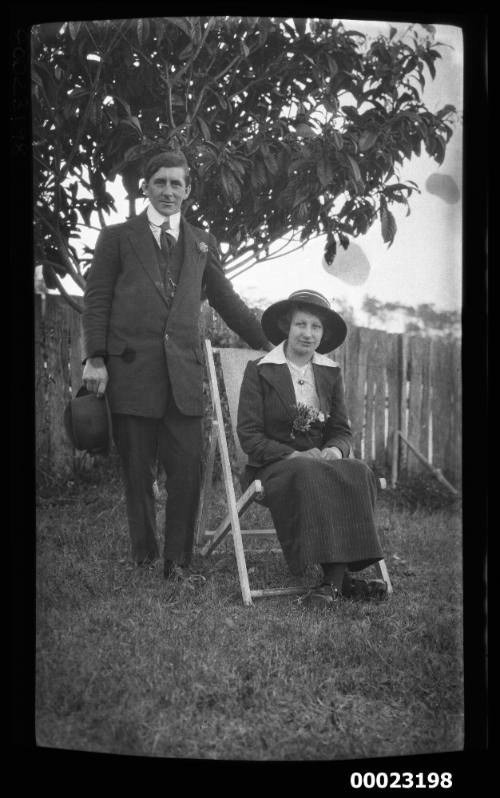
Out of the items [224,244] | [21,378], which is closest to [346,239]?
[224,244]

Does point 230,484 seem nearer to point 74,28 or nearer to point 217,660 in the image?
point 217,660

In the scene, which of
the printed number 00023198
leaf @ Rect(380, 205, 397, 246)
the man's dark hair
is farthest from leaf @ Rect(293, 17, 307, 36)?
the printed number 00023198

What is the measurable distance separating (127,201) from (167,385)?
0.63 metres

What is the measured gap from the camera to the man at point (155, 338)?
3109 mm

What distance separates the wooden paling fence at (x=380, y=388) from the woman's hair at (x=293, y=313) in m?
0.13

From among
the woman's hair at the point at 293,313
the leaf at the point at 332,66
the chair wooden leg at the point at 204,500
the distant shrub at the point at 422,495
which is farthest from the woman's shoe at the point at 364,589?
the leaf at the point at 332,66

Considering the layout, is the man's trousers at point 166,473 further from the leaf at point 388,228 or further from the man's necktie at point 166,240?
the leaf at point 388,228

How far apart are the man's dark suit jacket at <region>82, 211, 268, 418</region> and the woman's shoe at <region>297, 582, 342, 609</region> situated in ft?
2.70

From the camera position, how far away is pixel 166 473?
10.7ft

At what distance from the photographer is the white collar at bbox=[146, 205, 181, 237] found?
3121mm

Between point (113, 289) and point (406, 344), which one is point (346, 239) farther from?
point (113, 289)

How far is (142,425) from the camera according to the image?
321cm

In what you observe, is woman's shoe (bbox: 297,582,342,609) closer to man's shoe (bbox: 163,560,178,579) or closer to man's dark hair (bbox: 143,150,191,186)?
man's shoe (bbox: 163,560,178,579)

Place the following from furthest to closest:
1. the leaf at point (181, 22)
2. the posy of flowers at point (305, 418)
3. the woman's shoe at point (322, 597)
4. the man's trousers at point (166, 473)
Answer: the posy of flowers at point (305, 418) → the woman's shoe at point (322, 597) → the man's trousers at point (166, 473) → the leaf at point (181, 22)
